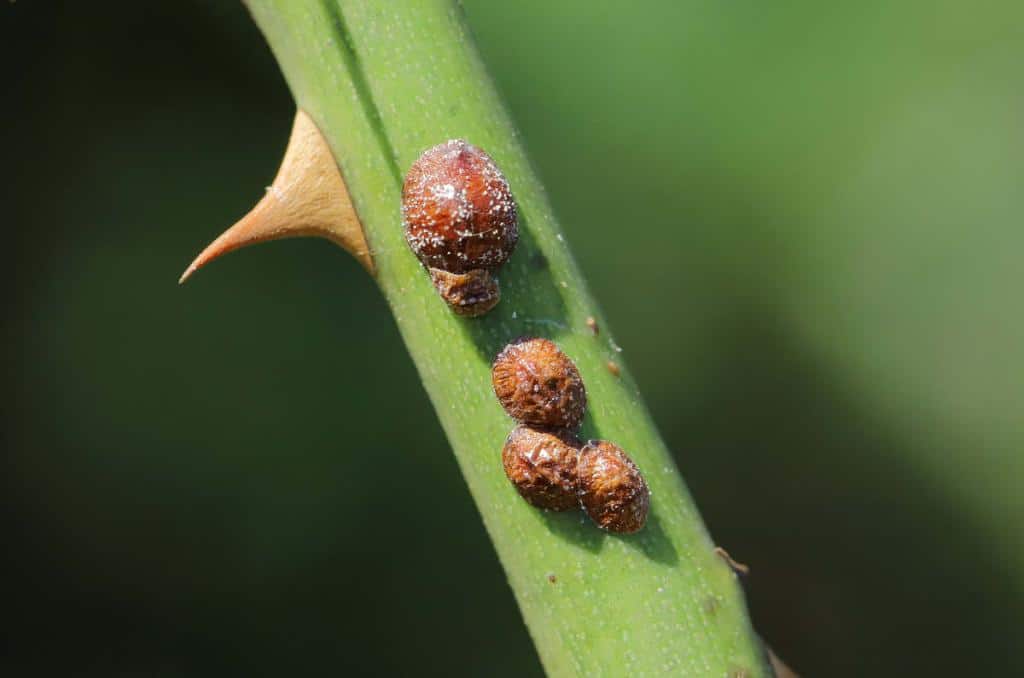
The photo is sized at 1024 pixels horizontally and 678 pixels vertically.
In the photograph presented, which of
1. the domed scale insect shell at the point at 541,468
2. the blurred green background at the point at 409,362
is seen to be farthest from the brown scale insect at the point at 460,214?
the blurred green background at the point at 409,362

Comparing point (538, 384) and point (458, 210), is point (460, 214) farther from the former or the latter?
point (538, 384)

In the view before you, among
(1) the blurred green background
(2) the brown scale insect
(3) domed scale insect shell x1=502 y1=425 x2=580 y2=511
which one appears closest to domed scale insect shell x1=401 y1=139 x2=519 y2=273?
(2) the brown scale insect

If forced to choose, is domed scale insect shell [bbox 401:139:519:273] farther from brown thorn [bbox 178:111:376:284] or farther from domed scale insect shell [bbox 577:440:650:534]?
domed scale insect shell [bbox 577:440:650:534]

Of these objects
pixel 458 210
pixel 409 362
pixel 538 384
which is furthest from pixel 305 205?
pixel 409 362

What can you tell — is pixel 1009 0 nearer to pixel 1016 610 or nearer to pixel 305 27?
pixel 1016 610

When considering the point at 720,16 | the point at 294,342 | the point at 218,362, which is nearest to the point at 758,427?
the point at 720,16

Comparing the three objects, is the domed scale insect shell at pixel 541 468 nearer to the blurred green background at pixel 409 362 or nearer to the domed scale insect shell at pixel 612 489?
the domed scale insect shell at pixel 612 489
